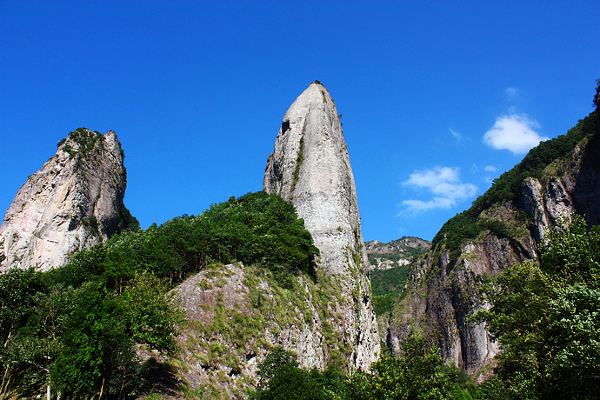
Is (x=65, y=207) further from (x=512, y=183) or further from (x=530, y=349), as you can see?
(x=512, y=183)

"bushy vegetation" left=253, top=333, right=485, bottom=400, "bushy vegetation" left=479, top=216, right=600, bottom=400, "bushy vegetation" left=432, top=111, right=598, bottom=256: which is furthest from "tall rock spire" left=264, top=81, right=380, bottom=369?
"bushy vegetation" left=432, top=111, right=598, bottom=256

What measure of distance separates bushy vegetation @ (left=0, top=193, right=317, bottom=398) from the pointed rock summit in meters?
16.6

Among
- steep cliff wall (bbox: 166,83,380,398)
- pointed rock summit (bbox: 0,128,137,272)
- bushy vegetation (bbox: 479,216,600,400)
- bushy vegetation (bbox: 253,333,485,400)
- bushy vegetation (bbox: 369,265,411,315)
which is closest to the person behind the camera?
bushy vegetation (bbox: 253,333,485,400)

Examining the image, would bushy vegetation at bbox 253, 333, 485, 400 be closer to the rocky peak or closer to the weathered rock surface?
the weathered rock surface

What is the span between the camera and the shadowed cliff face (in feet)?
288

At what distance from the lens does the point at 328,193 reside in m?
51.7

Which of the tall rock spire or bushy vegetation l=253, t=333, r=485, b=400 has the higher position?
the tall rock spire

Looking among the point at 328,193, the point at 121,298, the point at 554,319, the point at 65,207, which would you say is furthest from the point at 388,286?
the point at 554,319

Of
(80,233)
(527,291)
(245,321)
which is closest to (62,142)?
(80,233)

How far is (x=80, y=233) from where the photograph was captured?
63531 millimetres

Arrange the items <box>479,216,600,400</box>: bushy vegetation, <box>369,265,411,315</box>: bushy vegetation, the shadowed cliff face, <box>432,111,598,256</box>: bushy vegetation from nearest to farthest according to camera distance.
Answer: <box>479,216,600,400</box>: bushy vegetation
the shadowed cliff face
<box>432,111,598,256</box>: bushy vegetation
<box>369,265,411,315</box>: bushy vegetation

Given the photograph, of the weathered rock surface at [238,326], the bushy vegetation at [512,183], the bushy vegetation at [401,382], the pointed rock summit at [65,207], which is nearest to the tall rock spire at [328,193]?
the weathered rock surface at [238,326]

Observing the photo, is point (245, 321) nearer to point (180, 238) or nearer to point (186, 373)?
point (186, 373)

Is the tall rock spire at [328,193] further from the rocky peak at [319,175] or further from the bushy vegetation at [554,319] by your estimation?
the bushy vegetation at [554,319]
